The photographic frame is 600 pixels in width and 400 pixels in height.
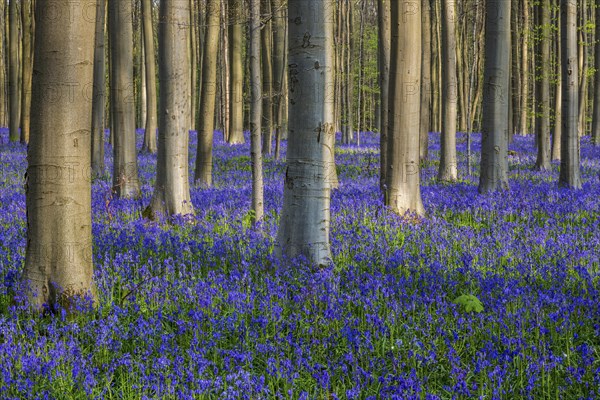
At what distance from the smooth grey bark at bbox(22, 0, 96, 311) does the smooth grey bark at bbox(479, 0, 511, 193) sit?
7.75 metres

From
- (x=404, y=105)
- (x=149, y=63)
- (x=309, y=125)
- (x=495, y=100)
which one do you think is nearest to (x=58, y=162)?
(x=309, y=125)

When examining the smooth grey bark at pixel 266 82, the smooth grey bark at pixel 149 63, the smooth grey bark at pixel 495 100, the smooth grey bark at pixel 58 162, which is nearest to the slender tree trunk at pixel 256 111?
the smooth grey bark at pixel 58 162

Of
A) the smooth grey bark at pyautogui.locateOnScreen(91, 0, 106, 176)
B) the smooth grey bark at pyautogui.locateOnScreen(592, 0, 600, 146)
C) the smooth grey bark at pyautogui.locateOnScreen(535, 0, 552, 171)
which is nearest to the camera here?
the smooth grey bark at pyautogui.locateOnScreen(91, 0, 106, 176)

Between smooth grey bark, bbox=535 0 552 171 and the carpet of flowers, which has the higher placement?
smooth grey bark, bbox=535 0 552 171

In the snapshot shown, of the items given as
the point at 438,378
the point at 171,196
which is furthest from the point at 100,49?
the point at 438,378

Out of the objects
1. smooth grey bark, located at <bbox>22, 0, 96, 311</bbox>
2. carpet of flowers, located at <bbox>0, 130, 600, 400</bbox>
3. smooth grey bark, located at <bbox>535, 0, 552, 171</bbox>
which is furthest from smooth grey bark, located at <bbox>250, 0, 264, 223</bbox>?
smooth grey bark, located at <bbox>535, 0, 552, 171</bbox>

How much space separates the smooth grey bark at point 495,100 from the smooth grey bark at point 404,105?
8.57 feet

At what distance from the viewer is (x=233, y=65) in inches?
808

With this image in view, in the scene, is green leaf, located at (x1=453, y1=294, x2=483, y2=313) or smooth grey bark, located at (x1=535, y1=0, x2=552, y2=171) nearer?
green leaf, located at (x1=453, y1=294, x2=483, y2=313)

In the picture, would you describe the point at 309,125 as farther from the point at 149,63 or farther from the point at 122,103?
the point at 149,63

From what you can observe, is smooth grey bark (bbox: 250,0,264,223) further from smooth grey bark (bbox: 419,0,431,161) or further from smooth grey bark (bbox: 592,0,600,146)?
smooth grey bark (bbox: 592,0,600,146)

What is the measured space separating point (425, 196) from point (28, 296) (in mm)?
7482

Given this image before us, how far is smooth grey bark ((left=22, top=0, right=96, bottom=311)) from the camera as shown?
4398 millimetres

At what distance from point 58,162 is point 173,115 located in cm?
419
